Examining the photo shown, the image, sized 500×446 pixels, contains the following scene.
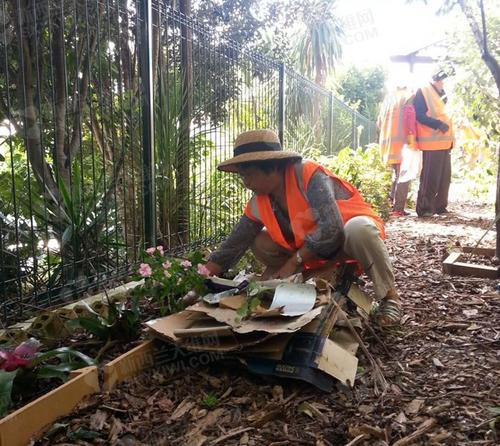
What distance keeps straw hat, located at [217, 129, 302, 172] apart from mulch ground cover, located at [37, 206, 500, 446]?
1.06 metres

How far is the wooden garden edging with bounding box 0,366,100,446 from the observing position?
5.14 ft

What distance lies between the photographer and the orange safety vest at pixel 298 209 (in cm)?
281

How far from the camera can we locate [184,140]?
4449 millimetres

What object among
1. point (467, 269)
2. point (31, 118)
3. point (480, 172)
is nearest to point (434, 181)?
point (480, 172)

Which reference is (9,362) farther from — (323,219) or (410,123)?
(410,123)

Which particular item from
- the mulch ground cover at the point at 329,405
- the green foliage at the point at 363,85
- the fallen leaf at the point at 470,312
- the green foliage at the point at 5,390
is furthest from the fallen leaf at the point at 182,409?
the green foliage at the point at 363,85

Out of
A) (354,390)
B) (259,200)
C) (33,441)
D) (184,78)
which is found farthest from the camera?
(184,78)

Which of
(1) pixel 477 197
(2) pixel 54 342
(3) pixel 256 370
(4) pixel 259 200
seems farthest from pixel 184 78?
(1) pixel 477 197

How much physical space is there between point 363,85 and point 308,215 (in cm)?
3268

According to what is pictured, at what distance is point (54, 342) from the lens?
2459 millimetres

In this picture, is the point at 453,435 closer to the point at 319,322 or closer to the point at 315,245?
the point at 319,322

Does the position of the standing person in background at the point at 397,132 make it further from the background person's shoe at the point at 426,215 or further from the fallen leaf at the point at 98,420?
the fallen leaf at the point at 98,420

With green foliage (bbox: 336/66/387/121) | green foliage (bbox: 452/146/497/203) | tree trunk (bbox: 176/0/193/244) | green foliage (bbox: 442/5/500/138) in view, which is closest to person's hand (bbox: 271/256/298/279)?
tree trunk (bbox: 176/0/193/244)

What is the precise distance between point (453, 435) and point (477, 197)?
390 inches
